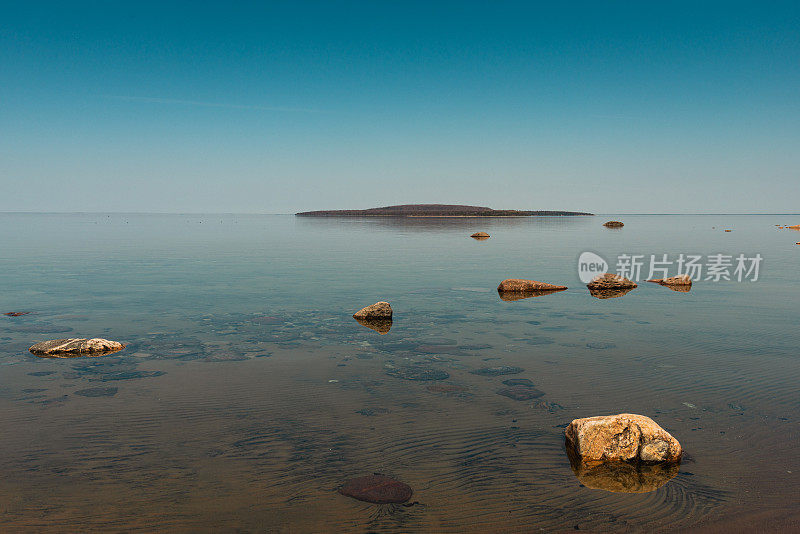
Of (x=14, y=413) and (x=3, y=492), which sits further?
(x=14, y=413)

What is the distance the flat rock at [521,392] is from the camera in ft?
29.8

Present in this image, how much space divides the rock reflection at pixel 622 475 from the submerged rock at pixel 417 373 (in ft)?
11.7

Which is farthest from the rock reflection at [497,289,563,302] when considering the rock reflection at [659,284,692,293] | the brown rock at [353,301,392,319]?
the brown rock at [353,301,392,319]

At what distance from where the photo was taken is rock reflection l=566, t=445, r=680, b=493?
6.31 metres

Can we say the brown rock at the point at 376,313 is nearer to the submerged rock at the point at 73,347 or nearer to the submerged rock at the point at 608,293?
the submerged rock at the point at 73,347

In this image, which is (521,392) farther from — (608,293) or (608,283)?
(608,283)

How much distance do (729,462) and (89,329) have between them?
14340mm

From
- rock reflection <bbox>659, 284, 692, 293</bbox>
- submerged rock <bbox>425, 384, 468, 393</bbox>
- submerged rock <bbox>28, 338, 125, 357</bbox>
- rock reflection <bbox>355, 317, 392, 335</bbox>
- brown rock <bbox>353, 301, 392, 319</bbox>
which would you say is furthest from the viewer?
rock reflection <bbox>659, 284, 692, 293</bbox>

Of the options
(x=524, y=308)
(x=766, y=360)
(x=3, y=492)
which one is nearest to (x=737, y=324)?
(x=766, y=360)

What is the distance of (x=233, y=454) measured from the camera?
276 inches

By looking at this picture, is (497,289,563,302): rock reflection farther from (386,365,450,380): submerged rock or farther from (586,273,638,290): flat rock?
(386,365,450,380): submerged rock

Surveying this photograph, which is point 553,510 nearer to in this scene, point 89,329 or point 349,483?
point 349,483

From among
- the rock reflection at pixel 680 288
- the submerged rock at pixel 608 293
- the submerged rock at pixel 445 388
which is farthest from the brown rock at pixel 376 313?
the rock reflection at pixel 680 288

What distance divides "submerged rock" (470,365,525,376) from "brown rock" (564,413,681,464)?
10.9 ft
